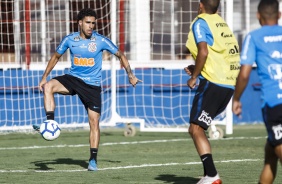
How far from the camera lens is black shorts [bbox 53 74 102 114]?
12.2 m

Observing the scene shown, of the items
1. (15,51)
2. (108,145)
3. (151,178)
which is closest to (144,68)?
(15,51)

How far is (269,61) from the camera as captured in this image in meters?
8.20

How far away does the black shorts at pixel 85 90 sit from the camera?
12156mm

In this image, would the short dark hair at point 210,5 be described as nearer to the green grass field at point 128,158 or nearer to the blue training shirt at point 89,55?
the green grass field at point 128,158

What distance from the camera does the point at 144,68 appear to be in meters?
19.7

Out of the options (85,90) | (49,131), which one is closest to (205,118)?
(49,131)

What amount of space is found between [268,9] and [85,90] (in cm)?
447

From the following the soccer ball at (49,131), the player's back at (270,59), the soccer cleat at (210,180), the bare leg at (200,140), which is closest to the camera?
the player's back at (270,59)

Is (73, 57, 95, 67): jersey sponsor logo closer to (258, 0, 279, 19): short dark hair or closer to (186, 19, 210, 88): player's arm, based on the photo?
(186, 19, 210, 88): player's arm

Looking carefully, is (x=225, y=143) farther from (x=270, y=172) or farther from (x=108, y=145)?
(x=270, y=172)

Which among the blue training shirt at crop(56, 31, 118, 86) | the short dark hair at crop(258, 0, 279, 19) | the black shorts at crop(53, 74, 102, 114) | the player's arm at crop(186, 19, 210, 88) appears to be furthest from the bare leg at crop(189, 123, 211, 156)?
the blue training shirt at crop(56, 31, 118, 86)

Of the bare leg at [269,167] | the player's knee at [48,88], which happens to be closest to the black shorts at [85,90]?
the player's knee at [48,88]

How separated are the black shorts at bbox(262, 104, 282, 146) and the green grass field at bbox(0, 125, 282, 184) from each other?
2.19m

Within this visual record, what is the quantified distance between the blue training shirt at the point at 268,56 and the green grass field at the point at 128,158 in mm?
2262
